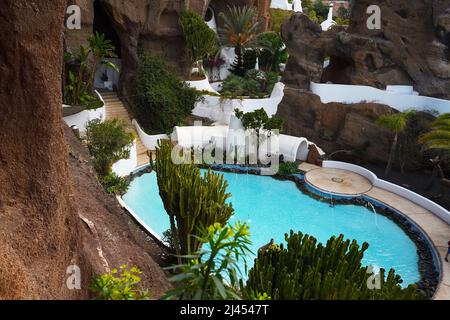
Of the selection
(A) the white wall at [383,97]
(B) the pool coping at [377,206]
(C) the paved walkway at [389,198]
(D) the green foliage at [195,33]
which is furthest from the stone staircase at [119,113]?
(A) the white wall at [383,97]

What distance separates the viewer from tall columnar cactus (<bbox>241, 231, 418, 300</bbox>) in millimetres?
6184

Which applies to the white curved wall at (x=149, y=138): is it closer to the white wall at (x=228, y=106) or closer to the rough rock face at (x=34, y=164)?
the white wall at (x=228, y=106)

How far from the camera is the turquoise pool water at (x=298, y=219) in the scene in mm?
13117

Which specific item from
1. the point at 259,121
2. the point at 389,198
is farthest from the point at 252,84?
the point at 389,198

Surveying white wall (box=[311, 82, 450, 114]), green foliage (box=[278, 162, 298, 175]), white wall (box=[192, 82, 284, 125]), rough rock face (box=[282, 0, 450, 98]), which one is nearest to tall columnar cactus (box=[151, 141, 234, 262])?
green foliage (box=[278, 162, 298, 175])

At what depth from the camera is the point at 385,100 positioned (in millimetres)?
20734

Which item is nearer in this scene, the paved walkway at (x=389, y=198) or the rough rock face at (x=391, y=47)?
the paved walkway at (x=389, y=198)

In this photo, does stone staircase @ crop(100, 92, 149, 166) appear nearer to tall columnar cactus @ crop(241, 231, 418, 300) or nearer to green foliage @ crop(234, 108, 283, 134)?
green foliage @ crop(234, 108, 283, 134)

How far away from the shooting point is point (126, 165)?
17.8 meters

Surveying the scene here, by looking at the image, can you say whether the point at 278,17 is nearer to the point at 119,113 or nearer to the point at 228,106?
the point at 228,106

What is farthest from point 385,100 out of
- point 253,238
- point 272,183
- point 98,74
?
point 98,74

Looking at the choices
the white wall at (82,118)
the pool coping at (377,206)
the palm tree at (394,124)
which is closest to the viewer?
the pool coping at (377,206)

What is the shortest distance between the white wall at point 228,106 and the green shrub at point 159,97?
77 cm

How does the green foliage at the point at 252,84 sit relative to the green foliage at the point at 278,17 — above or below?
below
